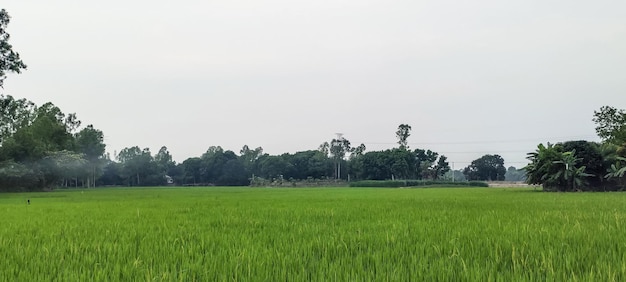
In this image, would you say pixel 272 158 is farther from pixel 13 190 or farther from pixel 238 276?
pixel 238 276

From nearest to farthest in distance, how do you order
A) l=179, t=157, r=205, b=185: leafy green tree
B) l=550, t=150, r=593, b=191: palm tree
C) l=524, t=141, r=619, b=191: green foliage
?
l=550, t=150, r=593, b=191: palm tree < l=524, t=141, r=619, b=191: green foliage < l=179, t=157, r=205, b=185: leafy green tree

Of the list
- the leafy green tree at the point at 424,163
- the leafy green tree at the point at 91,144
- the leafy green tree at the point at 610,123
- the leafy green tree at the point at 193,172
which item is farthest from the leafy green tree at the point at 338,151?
the leafy green tree at the point at 610,123

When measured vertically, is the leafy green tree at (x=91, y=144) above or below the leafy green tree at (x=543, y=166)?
above

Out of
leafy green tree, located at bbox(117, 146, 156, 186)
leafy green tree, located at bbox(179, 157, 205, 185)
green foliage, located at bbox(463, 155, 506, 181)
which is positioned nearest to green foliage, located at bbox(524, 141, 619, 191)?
green foliage, located at bbox(463, 155, 506, 181)

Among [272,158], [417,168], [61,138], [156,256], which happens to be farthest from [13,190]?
[417,168]

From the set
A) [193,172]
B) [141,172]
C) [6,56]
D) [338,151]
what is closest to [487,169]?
[338,151]

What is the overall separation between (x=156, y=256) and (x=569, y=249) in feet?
10.2

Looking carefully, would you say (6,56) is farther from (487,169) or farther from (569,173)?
(487,169)

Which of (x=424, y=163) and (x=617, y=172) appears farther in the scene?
(x=424, y=163)

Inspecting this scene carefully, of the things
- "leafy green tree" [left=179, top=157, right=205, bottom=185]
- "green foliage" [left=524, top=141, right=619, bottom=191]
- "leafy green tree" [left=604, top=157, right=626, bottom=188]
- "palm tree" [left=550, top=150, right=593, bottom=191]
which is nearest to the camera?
"leafy green tree" [left=604, top=157, right=626, bottom=188]

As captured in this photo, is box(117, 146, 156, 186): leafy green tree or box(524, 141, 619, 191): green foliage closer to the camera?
box(524, 141, 619, 191): green foliage

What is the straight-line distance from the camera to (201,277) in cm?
245

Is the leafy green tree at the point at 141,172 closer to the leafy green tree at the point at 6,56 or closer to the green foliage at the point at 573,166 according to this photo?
the leafy green tree at the point at 6,56

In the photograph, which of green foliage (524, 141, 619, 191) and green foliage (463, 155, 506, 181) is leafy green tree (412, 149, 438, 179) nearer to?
green foliage (463, 155, 506, 181)
